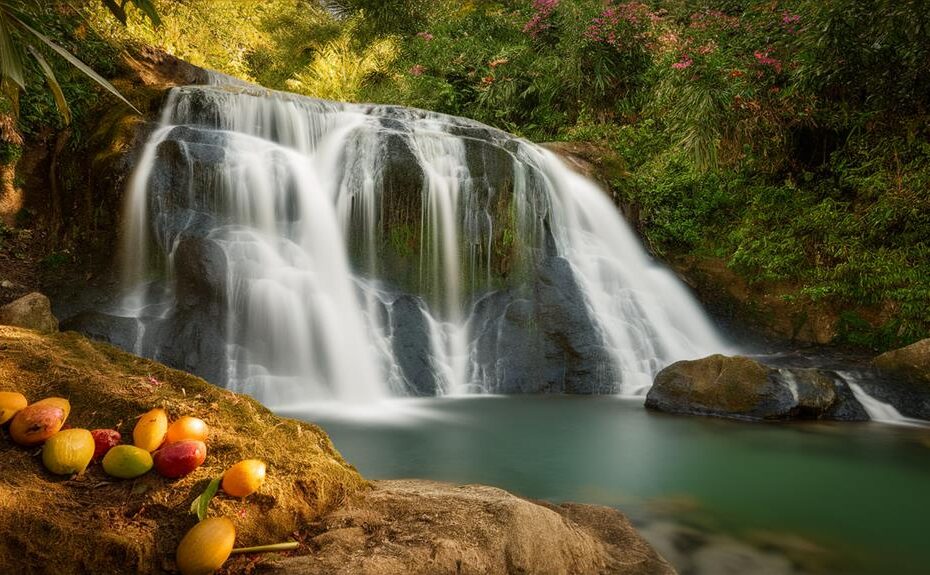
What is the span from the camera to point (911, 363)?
22.2 feet

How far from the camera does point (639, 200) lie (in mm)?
12047

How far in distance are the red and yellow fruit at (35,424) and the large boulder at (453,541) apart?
780 mm

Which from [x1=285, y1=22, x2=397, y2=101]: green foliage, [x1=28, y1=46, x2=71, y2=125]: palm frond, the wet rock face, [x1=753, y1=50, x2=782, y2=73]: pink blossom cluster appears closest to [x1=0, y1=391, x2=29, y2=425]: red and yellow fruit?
[x1=28, y1=46, x2=71, y2=125]: palm frond

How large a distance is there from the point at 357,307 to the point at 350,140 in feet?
9.98

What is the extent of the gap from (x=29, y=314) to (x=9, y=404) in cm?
471

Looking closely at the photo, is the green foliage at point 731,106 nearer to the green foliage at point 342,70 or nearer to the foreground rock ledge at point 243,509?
the green foliage at point 342,70

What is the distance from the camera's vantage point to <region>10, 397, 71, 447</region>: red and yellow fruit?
1.62 m

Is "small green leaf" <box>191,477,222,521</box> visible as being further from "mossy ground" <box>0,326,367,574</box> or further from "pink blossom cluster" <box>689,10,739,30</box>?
"pink blossom cluster" <box>689,10,739,30</box>

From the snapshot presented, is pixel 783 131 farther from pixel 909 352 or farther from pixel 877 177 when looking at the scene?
pixel 909 352

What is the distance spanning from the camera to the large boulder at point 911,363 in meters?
6.64

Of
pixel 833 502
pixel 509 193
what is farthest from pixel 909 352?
pixel 509 193

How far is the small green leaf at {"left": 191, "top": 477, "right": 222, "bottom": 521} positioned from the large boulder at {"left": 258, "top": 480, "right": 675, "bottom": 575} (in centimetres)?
22

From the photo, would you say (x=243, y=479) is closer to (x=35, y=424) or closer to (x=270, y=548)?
(x=270, y=548)

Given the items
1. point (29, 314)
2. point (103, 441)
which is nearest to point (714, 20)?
point (29, 314)
